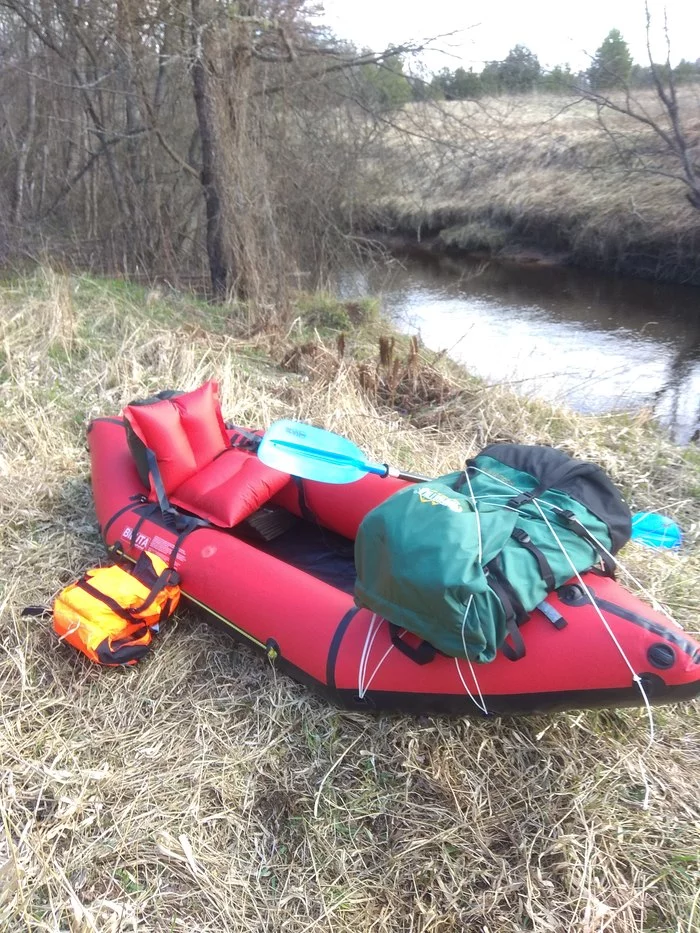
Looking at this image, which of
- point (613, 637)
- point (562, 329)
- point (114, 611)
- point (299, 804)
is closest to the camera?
point (613, 637)

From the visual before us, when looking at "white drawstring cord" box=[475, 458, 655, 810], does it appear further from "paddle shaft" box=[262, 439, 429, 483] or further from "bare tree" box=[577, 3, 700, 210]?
"bare tree" box=[577, 3, 700, 210]

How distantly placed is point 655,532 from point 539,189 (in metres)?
9.78

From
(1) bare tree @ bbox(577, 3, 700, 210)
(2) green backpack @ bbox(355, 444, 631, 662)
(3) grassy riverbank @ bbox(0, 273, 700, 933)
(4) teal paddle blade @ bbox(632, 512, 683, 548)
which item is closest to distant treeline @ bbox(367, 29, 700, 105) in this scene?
(1) bare tree @ bbox(577, 3, 700, 210)

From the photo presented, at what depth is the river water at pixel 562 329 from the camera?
17.9ft

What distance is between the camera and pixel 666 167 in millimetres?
9094

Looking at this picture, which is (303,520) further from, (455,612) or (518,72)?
(518,72)

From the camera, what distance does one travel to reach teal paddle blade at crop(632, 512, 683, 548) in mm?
2883

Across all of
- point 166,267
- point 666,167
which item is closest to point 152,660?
point 166,267

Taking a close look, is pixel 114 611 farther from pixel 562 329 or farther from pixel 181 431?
pixel 562 329

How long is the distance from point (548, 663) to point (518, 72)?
6.62 m

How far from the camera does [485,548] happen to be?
1.64 metres

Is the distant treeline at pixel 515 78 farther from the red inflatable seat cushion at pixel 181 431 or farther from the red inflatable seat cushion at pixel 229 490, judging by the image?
the red inflatable seat cushion at pixel 229 490

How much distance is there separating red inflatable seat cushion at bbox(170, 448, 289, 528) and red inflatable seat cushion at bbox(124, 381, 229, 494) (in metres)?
0.06

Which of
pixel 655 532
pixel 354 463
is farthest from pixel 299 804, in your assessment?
pixel 655 532
